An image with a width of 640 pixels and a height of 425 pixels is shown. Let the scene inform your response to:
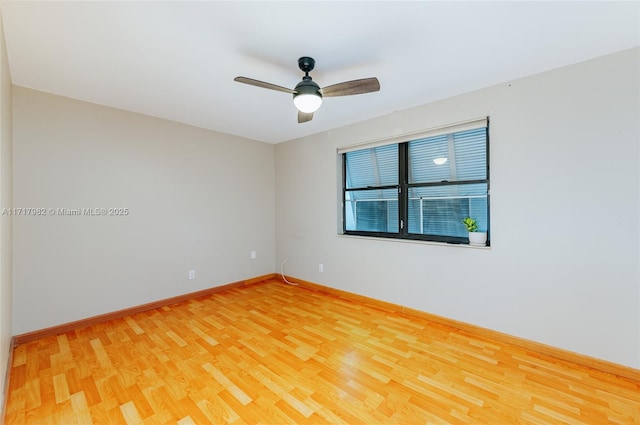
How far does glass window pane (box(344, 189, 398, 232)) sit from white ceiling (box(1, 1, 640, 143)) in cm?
126

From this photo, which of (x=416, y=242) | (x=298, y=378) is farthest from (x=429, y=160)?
(x=298, y=378)

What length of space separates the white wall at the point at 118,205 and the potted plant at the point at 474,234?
3.10 meters

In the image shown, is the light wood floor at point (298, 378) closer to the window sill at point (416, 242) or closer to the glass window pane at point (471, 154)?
the window sill at point (416, 242)

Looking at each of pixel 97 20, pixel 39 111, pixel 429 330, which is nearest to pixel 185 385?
pixel 429 330

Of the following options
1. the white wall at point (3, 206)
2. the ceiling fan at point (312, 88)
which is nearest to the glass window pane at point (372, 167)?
the ceiling fan at point (312, 88)

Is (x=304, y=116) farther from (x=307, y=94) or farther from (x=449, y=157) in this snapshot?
(x=449, y=157)

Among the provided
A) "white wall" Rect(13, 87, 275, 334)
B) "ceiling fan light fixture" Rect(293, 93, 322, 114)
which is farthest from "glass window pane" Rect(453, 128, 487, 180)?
"white wall" Rect(13, 87, 275, 334)

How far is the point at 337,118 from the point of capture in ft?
11.1

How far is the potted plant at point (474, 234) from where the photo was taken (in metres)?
2.59

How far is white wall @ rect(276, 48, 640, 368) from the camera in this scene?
1.97m

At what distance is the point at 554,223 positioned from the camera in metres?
2.23

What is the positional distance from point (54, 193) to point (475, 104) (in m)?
4.22

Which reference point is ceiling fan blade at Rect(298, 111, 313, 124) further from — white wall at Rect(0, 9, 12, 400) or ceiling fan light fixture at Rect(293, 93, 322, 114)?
white wall at Rect(0, 9, 12, 400)

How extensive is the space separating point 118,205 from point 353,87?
9.36ft
